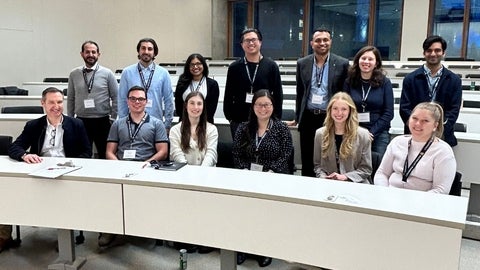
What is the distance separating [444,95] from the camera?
2.87 metres

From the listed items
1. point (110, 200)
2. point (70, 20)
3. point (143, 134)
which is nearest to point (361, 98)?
point (143, 134)

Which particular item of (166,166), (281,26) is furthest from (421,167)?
(281,26)

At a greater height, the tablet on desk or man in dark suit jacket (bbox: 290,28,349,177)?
man in dark suit jacket (bbox: 290,28,349,177)

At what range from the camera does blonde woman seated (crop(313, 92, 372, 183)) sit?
2.56m

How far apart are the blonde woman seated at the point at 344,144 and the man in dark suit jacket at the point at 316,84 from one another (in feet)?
1.23

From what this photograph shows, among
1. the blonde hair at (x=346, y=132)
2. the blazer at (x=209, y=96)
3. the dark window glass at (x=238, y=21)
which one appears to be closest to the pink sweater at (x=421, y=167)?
the blonde hair at (x=346, y=132)

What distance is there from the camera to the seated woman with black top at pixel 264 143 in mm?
2709

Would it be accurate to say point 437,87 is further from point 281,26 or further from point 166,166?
point 281,26

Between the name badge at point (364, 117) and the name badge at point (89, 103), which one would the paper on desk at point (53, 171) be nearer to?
the name badge at point (89, 103)

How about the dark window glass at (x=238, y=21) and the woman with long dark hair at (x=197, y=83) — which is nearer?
the woman with long dark hair at (x=197, y=83)

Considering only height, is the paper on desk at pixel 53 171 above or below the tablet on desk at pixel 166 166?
below

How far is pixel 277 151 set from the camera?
272 cm

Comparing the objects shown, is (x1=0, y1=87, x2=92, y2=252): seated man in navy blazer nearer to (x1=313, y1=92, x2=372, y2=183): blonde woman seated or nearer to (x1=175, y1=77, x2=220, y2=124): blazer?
(x1=175, y1=77, x2=220, y2=124): blazer

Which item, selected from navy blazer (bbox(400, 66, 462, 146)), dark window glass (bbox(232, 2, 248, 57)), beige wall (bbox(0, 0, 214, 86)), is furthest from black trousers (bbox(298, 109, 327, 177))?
dark window glass (bbox(232, 2, 248, 57))
